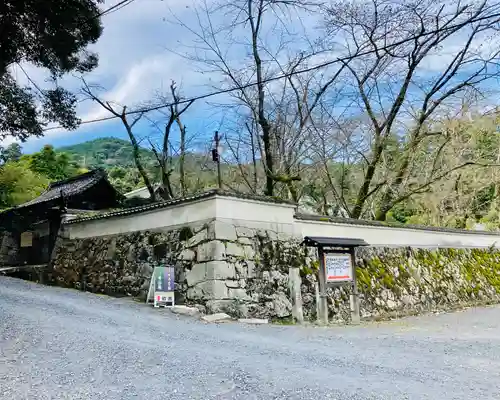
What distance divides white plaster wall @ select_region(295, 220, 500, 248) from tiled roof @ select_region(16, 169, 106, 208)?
9.02m

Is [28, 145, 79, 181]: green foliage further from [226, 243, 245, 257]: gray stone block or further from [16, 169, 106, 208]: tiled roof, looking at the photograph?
[226, 243, 245, 257]: gray stone block

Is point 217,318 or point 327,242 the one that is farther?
point 327,242

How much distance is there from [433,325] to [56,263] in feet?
31.4

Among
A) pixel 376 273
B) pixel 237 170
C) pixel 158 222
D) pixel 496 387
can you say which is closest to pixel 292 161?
pixel 237 170

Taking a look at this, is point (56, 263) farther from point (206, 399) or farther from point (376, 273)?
point (206, 399)

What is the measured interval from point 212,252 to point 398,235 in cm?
631

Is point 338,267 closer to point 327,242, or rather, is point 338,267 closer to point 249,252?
point 327,242

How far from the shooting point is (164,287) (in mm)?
8031

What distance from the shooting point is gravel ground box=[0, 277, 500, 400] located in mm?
3465

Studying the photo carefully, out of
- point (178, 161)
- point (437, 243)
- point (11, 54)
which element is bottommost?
point (437, 243)

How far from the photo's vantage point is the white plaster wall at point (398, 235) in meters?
9.67

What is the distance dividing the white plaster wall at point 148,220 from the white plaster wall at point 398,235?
2.20 m

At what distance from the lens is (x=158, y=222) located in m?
9.12

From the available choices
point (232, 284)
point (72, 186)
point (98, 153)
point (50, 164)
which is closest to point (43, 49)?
point (232, 284)
